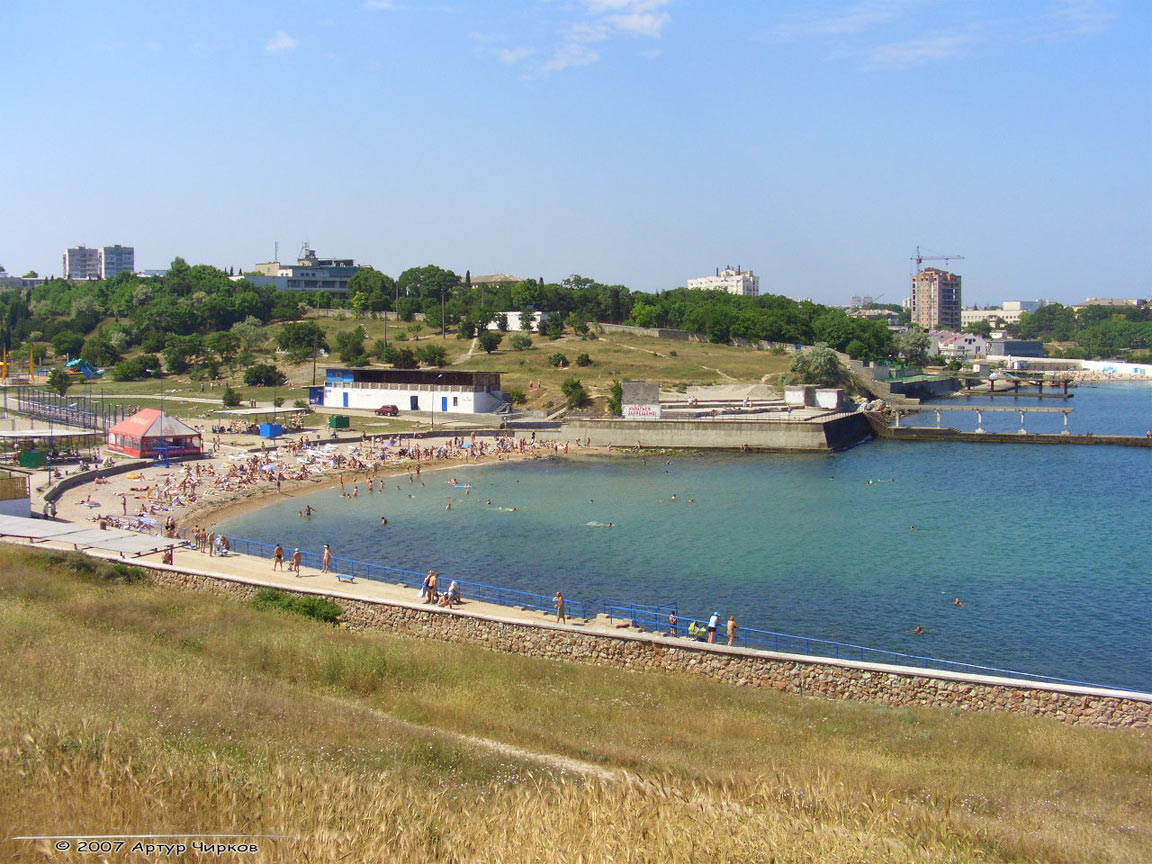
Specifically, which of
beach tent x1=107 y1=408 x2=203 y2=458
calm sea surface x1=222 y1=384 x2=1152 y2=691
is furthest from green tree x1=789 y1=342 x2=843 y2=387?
beach tent x1=107 y1=408 x2=203 y2=458

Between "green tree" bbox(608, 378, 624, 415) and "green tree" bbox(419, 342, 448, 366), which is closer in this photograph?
"green tree" bbox(608, 378, 624, 415)

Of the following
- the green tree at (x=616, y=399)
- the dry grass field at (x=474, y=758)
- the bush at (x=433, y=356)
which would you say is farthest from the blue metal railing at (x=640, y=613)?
the bush at (x=433, y=356)

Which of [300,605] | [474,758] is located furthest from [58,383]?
[474,758]

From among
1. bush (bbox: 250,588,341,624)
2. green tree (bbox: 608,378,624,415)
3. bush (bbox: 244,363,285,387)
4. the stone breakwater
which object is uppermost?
bush (bbox: 244,363,285,387)

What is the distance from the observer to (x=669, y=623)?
2252 cm

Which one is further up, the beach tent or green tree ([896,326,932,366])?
green tree ([896,326,932,366])

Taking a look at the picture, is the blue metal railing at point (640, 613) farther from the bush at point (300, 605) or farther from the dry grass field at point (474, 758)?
the bush at point (300, 605)

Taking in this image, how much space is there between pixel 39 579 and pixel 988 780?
18.1 metres

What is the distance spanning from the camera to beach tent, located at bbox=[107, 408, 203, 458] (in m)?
45.9

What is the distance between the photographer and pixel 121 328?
104 metres

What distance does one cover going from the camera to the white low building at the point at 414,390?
6550 cm

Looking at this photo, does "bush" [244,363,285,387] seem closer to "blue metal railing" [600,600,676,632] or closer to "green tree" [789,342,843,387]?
"green tree" [789,342,843,387]

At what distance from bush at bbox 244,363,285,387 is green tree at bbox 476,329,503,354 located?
19572mm

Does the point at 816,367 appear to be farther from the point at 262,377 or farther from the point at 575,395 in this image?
the point at 262,377
